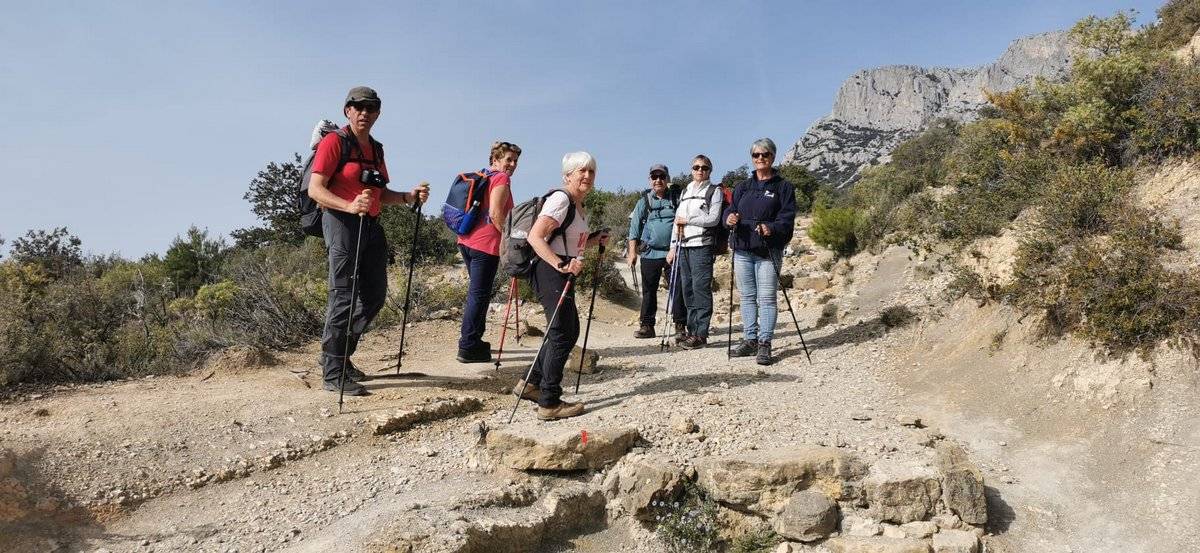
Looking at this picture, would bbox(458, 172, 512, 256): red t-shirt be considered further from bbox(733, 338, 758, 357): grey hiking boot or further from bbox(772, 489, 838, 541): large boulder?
bbox(772, 489, 838, 541): large boulder

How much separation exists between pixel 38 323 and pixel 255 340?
208 cm

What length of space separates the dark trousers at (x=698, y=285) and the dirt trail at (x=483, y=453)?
1120mm

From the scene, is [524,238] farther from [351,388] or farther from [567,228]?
[351,388]

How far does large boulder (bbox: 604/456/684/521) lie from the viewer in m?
3.93

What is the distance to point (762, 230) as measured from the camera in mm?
6223

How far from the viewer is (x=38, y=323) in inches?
269

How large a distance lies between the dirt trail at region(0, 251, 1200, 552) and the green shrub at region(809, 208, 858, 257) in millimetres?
6228

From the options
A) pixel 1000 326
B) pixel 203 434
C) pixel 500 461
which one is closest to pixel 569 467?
pixel 500 461

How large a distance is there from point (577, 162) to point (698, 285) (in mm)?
3006

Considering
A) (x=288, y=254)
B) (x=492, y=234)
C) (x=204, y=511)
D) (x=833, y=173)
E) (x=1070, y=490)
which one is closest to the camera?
(x=204, y=511)

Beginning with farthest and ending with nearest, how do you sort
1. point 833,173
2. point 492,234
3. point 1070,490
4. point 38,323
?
point 833,173 → point 38,323 → point 492,234 → point 1070,490

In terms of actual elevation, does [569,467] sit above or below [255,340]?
below

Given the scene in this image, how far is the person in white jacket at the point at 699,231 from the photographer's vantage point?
691 cm

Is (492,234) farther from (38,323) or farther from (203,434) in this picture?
(38,323)
